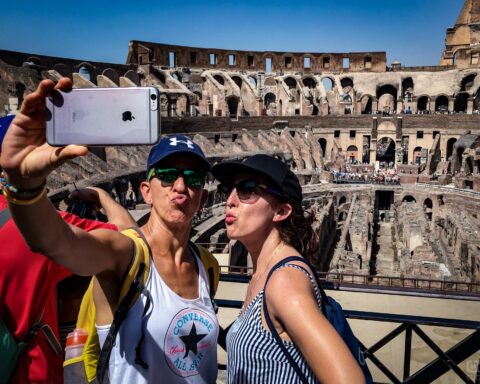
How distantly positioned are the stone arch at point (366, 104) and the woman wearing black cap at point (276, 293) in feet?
137

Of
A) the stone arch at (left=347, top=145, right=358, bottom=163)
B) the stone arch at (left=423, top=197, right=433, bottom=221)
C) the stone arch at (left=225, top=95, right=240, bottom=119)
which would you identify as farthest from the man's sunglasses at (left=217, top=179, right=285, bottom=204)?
the stone arch at (left=347, top=145, right=358, bottom=163)

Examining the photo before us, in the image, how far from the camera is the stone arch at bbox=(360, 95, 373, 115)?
42.2 meters

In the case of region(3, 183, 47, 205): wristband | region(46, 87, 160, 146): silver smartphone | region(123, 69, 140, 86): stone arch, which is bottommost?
region(3, 183, 47, 205): wristband

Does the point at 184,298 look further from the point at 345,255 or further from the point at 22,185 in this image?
the point at 345,255

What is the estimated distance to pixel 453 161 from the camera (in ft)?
101

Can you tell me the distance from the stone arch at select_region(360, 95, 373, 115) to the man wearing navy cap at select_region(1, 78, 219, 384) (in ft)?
138

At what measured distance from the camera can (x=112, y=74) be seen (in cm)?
3256

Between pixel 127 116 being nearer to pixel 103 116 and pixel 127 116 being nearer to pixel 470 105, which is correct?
pixel 103 116

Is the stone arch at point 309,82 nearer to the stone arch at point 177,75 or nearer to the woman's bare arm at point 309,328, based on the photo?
the stone arch at point 177,75

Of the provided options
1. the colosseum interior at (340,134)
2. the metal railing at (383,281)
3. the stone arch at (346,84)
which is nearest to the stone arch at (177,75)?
the colosseum interior at (340,134)

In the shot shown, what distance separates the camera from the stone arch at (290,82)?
4388 cm

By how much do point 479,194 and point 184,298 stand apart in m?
25.3

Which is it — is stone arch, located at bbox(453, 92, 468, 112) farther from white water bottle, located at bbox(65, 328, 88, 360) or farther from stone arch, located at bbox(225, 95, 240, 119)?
white water bottle, located at bbox(65, 328, 88, 360)

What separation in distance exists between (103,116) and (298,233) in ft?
3.79
